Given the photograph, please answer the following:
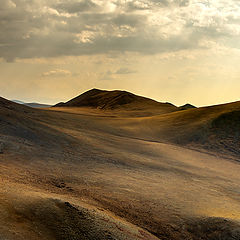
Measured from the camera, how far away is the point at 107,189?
823cm

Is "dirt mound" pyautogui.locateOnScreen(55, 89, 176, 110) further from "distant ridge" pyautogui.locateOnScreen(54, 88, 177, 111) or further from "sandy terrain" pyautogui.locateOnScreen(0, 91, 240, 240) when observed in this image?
"sandy terrain" pyautogui.locateOnScreen(0, 91, 240, 240)

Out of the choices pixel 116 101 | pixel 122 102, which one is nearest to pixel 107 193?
pixel 122 102

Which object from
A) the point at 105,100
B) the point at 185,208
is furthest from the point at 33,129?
the point at 105,100

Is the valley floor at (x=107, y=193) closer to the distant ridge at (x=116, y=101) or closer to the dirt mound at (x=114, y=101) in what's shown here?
the distant ridge at (x=116, y=101)

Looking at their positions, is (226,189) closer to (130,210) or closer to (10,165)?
(130,210)

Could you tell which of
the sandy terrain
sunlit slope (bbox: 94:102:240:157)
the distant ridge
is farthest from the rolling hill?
the sandy terrain

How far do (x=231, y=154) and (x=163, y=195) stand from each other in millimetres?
12106

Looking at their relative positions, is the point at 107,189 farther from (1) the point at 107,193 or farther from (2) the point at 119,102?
(2) the point at 119,102

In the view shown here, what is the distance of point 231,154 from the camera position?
18.8 m

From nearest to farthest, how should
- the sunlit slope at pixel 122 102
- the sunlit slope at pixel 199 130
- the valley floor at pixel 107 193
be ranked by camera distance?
the valley floor at pixel 107 193
the sunlit slope at pixel 199 130
the sunlit slope at pixel 122 102

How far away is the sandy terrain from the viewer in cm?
518

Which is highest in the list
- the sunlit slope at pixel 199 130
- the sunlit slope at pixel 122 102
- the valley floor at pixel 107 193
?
the sunlit slope at pixel 122 102

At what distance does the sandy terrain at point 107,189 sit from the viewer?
5.18m

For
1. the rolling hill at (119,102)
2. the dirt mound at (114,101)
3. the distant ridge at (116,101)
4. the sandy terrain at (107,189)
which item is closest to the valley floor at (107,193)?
the sandy terrain at (107,189)
